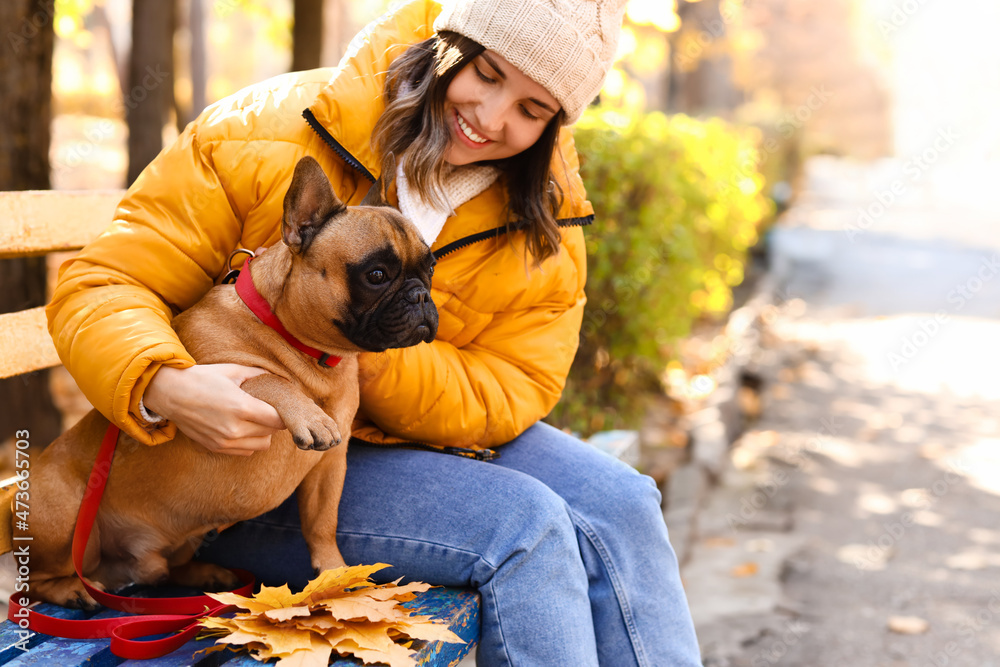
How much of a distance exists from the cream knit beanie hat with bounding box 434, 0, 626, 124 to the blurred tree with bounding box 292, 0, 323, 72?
4.32 meters

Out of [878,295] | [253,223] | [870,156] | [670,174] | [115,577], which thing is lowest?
[870,156]

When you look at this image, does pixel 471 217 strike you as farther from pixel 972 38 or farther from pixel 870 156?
pixel 870 156

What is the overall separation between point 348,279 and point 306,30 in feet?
16.3

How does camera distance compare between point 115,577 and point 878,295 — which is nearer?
point 115,577

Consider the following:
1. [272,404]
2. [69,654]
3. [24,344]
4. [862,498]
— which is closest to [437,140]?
[272,404]

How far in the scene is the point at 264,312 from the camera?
2072 millimetres

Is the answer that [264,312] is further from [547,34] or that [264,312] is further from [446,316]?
[547,34]

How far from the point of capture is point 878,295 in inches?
470

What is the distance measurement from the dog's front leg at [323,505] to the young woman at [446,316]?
0.30 ft

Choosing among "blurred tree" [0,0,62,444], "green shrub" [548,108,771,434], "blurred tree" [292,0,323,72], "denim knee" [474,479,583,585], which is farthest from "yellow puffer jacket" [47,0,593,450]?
"blurred tree" [292,0,323,72]

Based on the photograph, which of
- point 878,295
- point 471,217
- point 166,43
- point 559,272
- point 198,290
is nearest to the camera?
point 198,290

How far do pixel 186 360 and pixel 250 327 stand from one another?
0.70 ft

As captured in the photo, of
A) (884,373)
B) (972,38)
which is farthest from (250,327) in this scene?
(972,38)

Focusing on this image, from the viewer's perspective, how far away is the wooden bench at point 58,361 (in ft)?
6.10
